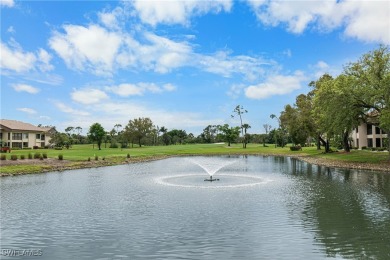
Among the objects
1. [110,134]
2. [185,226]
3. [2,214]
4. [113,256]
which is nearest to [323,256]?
[185,226]

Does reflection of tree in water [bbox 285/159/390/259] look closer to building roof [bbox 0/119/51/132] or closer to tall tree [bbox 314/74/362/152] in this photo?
tall tree [bbox 314/74/362/152]

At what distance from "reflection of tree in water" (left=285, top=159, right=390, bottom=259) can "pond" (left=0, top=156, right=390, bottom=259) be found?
0.14 ft

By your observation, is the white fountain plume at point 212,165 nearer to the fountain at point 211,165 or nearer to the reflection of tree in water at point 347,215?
the fountain at point 211,165

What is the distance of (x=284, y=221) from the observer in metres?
17.9

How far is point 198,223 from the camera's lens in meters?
17.6

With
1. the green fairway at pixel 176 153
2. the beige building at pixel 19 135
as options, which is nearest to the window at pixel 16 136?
the beige building at pixel 19 135

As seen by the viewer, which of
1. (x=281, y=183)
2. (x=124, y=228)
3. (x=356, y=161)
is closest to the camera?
(x=124, y=228)

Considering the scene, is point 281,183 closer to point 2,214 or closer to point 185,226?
point 185,226

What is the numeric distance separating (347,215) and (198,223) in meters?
8.48

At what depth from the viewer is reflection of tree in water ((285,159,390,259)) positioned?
13.8 metres

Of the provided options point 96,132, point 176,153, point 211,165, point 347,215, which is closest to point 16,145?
point 96,132

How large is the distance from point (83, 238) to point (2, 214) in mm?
8138

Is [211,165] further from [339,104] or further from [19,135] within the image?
[19,135]

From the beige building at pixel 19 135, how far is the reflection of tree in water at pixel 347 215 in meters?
88.3
